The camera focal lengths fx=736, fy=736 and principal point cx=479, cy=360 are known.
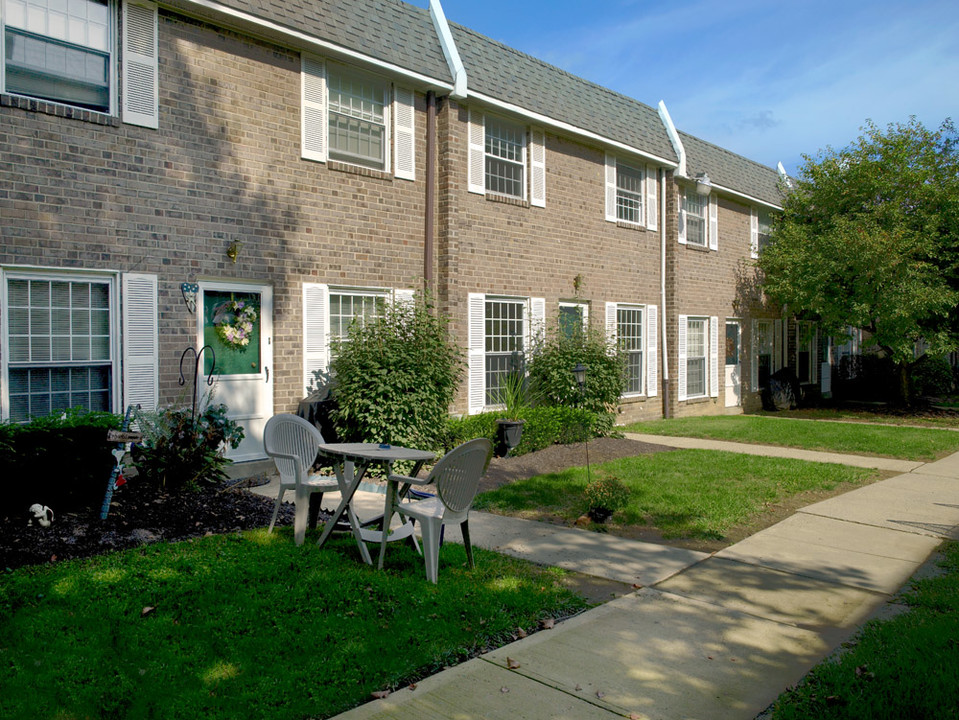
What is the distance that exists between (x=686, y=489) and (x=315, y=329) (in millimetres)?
5009

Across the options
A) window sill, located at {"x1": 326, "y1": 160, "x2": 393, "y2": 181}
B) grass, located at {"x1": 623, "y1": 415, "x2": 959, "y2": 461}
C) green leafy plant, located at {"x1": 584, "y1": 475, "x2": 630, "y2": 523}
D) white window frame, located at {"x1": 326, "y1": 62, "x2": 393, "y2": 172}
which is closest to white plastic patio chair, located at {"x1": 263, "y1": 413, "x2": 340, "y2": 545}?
green leafy plant, located at {"x1": 584, "y1": 475, "x2": 630, "y2": 523}

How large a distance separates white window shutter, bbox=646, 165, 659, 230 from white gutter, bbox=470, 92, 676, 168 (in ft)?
0.89

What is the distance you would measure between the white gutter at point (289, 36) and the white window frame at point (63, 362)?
314cm

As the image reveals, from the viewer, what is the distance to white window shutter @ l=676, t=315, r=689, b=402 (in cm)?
1628

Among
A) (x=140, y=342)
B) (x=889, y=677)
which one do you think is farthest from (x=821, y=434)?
(x=140, y=342)

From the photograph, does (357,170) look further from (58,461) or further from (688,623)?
(688,623)

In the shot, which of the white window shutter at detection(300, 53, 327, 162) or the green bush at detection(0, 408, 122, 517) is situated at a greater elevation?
the white window shutter at detection(300, 53, 327, 162)

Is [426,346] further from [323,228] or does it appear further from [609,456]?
[609,456]

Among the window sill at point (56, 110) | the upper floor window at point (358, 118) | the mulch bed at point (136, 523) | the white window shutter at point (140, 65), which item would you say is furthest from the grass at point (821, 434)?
the window sill at point (56, 110)

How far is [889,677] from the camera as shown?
11.9 feet

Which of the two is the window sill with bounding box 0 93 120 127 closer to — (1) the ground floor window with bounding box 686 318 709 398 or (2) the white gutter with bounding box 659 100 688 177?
(2) the white gutter with bounding box 659 100 688 177

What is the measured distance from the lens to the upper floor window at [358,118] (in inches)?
392

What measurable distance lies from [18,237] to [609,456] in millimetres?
7886

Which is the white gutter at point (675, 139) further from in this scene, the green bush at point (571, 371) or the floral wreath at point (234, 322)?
the floral wreath at point (234, 322)
